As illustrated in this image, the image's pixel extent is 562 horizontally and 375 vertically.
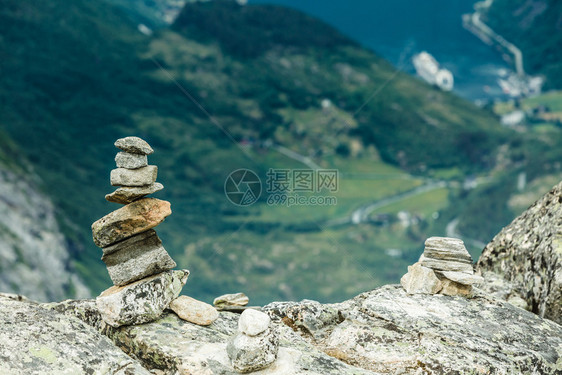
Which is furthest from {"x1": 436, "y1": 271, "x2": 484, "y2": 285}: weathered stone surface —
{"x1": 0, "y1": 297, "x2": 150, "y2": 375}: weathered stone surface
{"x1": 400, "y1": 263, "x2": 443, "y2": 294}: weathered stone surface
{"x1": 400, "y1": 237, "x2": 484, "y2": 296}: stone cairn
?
{"x1": 0, "y1": 297, "x2": 150, "y2": 375}: weathered stone surface

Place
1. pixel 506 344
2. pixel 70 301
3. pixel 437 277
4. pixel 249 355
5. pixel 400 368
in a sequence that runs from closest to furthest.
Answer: pixel 249 355 < pixel 400 368 < pixel 506 344 < pixel 70 301 < pixel 437 277

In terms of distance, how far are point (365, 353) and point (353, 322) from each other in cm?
207

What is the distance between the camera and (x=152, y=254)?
24.2m

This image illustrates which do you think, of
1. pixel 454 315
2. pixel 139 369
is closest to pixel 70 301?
pixel 139 369

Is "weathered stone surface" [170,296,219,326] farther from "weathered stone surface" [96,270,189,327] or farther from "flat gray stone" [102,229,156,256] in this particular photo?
"flat gray stone" [102,229,156,256]

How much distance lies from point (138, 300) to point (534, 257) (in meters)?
18.5

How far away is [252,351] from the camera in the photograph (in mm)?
19188

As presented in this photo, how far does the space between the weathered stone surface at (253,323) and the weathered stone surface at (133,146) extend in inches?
308

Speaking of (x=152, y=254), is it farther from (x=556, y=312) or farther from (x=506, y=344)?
(x=556, y=312)

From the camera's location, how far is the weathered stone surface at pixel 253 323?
19.4 m

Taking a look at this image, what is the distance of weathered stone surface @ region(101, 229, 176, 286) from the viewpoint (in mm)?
23656

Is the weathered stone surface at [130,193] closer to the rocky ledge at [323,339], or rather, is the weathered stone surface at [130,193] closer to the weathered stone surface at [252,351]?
the rocky ledge at [323,339]

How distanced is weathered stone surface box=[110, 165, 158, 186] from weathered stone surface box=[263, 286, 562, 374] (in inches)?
294

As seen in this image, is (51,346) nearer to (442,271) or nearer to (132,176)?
(132,176)
